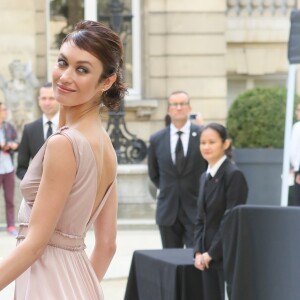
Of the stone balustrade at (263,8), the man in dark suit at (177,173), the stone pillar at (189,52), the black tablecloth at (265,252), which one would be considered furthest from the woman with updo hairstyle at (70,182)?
the stone balustrade at (263,8)

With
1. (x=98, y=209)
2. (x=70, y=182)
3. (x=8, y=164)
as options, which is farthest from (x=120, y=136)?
(x=70, y=182)

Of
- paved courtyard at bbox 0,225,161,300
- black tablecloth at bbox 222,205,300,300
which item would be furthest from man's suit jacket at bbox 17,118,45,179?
black tablecloth at bbox 222,205,300,300

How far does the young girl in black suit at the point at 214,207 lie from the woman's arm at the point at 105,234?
10.9 ft

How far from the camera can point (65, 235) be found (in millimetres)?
3641

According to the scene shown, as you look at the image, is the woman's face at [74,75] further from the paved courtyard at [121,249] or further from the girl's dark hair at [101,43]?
the paved courtyard at [121,249]

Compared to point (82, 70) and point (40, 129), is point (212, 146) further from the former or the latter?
point (82, 70)

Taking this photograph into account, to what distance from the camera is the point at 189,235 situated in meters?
9.70

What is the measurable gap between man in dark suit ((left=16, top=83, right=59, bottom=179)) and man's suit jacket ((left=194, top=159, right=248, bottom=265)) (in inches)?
73.7

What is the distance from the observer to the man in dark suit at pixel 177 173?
382 inches

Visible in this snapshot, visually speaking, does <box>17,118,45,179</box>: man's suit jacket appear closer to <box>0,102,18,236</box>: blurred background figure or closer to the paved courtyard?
the paved courtyard

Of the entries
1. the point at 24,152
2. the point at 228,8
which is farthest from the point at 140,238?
the point at 228,8

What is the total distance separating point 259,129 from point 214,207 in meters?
10.1

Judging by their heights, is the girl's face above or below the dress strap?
below

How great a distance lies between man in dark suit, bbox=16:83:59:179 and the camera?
9.02 m
